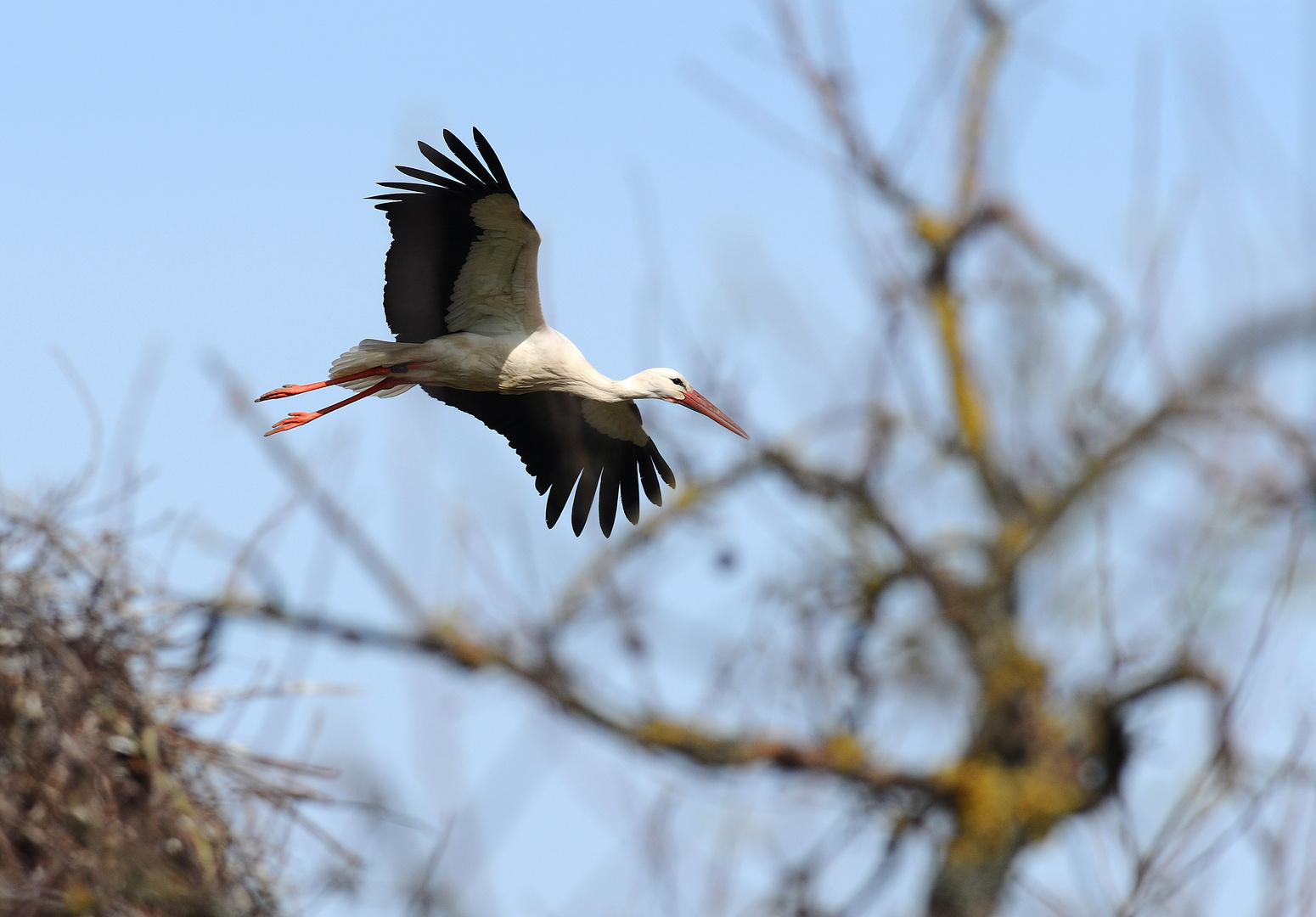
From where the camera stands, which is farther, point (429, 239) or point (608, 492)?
point (608, 492)

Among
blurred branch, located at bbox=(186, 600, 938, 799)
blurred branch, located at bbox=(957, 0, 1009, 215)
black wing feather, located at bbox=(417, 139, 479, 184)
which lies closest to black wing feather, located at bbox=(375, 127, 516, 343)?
black wing feather, located at bbox=(417, 139, 479, 184)

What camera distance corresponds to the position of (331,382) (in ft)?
19.6

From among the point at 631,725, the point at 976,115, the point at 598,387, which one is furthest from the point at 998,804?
the point at 598,387

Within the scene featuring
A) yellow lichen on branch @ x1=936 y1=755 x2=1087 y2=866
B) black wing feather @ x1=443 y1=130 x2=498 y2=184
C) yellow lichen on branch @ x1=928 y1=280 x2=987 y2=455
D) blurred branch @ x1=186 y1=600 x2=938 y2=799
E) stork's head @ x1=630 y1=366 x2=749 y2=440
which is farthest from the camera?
yellow lichen on branch @ x1=928 y1=280 x2=987 y2=455

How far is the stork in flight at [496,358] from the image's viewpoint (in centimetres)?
540

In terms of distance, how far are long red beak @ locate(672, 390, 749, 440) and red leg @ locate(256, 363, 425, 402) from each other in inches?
48.5

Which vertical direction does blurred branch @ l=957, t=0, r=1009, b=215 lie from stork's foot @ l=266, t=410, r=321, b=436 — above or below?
above

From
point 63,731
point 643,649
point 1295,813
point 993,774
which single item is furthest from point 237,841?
point 993,774

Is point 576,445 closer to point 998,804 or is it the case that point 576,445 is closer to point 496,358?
point 496,358

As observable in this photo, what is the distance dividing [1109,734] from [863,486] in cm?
259

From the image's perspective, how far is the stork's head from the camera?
20.4 feet

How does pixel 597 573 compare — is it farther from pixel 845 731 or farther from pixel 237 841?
pixel 237 841

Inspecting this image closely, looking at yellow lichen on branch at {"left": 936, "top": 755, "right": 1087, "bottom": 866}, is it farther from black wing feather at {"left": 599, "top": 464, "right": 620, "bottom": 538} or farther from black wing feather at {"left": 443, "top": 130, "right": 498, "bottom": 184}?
black wing feather at {"left": 443, "top": 130, "right": 498, "bottom": 184}

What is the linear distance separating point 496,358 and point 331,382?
73cm
